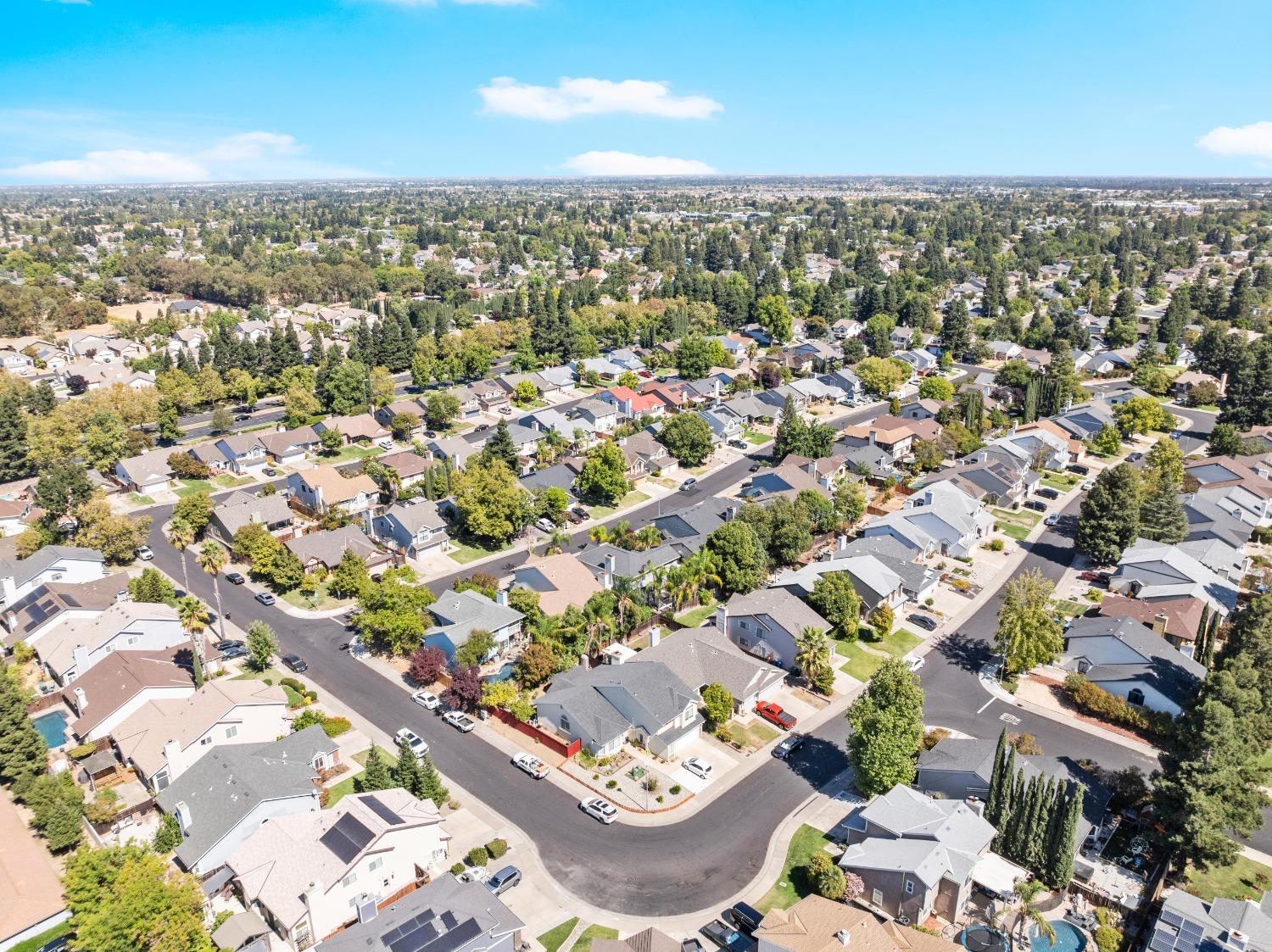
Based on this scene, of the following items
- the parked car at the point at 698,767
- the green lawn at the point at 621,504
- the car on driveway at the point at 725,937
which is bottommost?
the parked car at the point at 698,767

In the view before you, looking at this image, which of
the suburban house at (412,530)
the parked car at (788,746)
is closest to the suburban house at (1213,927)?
the parked car at (788,746)

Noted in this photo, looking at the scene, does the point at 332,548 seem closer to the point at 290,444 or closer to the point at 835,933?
the point at 290,444

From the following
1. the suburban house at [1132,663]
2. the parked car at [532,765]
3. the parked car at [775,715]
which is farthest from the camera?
the suburban house at [1132,663]

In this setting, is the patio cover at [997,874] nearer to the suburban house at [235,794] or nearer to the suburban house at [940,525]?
the suburban house at [235,794]

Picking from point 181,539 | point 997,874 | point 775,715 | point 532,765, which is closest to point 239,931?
point 532,765

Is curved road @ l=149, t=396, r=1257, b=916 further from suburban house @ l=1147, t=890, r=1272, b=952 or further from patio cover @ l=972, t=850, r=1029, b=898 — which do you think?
suburban house @ l=1147, t=890, r=1272, b=952

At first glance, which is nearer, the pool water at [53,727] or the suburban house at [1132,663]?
the pool water at [53,727]
